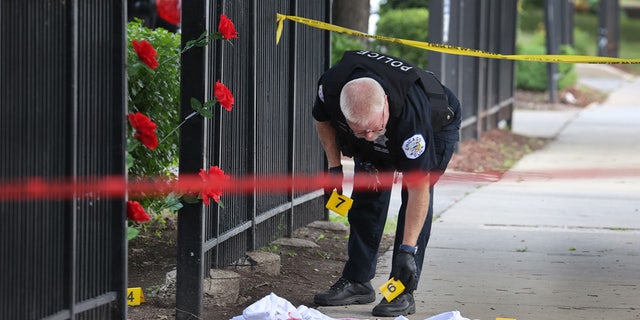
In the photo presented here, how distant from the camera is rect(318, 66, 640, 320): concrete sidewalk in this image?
6.36 meters

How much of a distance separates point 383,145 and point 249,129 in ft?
4.43

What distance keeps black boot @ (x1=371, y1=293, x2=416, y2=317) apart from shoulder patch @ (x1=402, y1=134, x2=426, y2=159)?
0.92 m

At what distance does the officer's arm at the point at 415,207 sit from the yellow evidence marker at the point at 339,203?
14.4 inches

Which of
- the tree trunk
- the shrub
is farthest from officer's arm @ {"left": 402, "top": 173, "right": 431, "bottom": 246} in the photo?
the tree trunk

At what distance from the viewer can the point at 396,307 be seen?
5.96 m

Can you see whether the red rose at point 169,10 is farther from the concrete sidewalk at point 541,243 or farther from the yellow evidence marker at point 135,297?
the yellow evidence marker at point 135,297

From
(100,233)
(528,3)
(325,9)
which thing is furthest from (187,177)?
(528,3)

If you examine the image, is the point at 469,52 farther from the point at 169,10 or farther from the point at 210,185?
the point at 169,10

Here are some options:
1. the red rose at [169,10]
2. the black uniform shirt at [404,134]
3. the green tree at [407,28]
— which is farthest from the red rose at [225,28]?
the green tree at [407,28]

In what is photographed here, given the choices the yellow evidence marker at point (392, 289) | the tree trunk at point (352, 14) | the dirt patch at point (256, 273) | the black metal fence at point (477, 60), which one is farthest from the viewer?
the tree trunk at point (352, 14)

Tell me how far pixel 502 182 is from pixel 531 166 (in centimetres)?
130

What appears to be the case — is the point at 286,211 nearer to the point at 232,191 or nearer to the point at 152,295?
the point at 232,191

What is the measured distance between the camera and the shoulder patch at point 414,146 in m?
5.37

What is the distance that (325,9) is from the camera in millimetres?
8594
